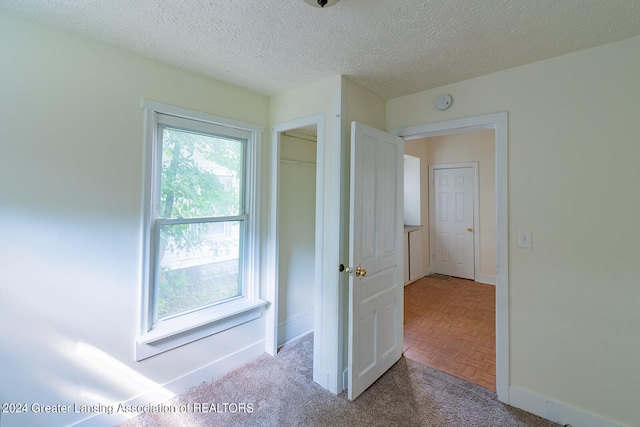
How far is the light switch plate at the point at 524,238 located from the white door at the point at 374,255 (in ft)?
2.77

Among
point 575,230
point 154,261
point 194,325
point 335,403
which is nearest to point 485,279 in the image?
point 575,230

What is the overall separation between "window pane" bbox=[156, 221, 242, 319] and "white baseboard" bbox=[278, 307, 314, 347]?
662 millimetres

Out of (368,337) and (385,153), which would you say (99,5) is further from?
(368,337)

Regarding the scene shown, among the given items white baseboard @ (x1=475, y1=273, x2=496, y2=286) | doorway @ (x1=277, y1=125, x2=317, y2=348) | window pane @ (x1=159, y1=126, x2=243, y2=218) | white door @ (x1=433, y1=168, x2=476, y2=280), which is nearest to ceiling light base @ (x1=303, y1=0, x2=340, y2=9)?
window pane @ (x1=159, y1=126, x2=243, y2=218)

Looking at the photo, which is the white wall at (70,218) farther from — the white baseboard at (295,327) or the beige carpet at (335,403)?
the white baseboard at (295,327)

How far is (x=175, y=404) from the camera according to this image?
1919mm

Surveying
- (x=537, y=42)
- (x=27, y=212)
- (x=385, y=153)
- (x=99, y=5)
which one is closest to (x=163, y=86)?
(x=99, y=5)

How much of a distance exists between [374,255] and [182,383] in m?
1.69

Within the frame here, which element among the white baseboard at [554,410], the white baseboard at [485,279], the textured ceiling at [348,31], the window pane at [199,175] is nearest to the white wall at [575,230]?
the white baseboard at [554,410]

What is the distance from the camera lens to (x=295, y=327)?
2916 millimetres

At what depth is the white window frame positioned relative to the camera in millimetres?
1863

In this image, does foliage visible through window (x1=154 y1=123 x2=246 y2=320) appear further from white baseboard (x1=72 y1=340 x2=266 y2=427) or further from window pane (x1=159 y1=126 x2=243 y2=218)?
white baseboard (x1=72 y1=340 x2=266 y2=427)

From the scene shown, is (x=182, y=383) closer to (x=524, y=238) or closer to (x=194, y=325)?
(x=194, y=325)

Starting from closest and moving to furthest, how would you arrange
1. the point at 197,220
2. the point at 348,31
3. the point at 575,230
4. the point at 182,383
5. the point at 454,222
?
the point at 348,31 < the point at 575,230 < the point at 182,383 < the point at 197,220 < the point at 454,222
